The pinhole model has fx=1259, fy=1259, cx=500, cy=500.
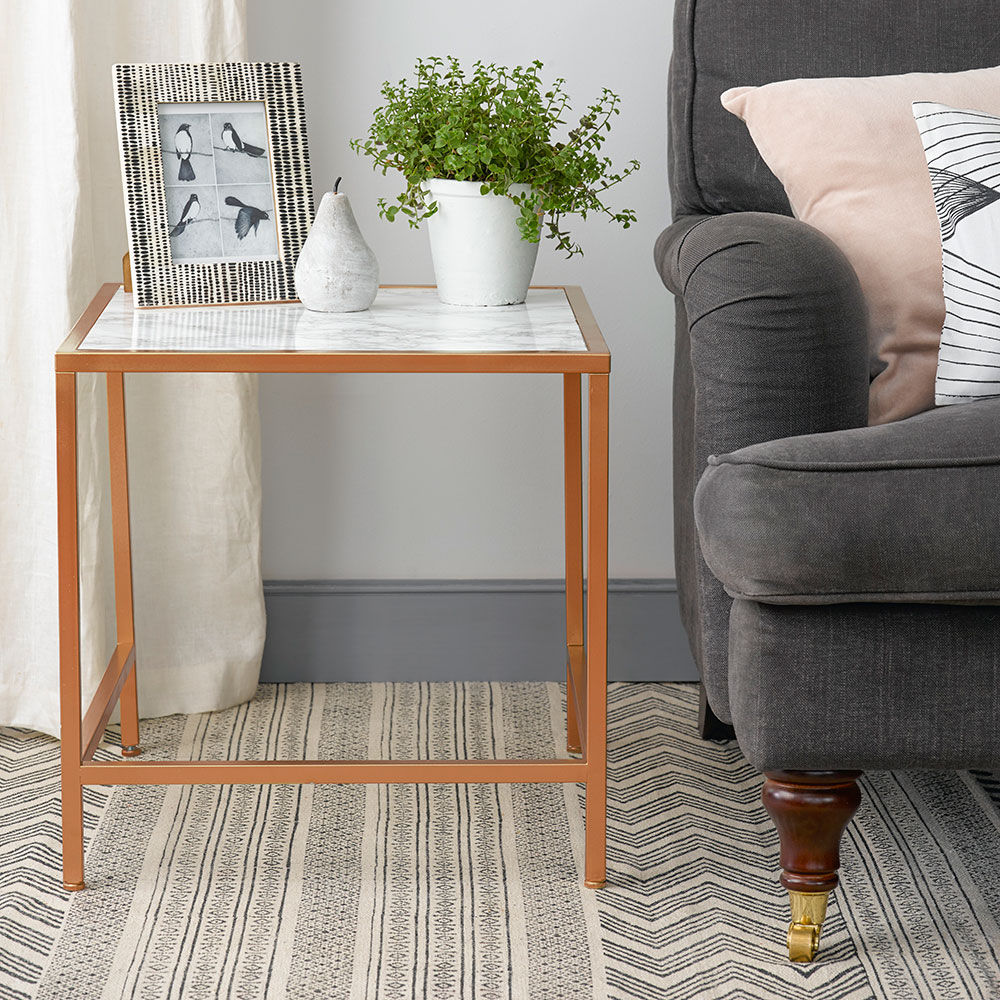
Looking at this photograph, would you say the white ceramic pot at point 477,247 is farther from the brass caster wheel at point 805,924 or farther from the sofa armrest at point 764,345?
the brass caster wheel at point 805,924

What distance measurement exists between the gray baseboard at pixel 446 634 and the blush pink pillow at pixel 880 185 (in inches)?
24.4

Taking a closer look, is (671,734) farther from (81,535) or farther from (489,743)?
(81,535)

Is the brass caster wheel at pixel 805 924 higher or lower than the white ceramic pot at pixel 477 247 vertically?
lower

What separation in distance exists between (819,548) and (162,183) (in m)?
0.81

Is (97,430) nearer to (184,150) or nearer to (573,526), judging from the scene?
(184,150)

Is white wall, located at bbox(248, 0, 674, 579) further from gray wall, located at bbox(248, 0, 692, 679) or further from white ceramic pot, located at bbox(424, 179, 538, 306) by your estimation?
white ceramic pot, located at bbox(424, 179, 538, 306)

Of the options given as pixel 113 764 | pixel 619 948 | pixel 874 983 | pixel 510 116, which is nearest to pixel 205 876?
pixel 113 764

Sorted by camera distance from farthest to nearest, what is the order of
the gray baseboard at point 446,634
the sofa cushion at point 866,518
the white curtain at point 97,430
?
1. the gray baseboard at point 446,634
2. the white curtain at point 97,430
3. the sofa cushion at point 866,518

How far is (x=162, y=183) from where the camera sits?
1356 mm

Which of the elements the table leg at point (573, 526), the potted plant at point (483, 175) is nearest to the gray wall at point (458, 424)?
the table leg at point (573, 526)

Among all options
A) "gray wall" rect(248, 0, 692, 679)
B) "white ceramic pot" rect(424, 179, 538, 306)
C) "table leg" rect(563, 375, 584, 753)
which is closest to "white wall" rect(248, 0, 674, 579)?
"gray wall" rect(248, 0, 692, 679)

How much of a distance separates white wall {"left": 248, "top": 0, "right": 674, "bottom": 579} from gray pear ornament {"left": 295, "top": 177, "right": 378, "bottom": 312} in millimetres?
397

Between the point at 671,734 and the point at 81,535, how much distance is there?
2.59ft

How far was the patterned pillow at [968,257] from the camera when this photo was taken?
119cm
